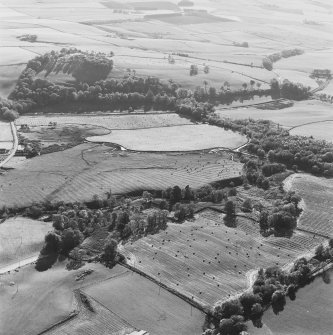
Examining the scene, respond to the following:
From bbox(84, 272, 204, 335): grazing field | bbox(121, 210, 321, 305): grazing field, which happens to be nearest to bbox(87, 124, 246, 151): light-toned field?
bbox(121, 210, 321, 305): grazing field

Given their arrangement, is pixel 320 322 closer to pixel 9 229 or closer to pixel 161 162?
pixel 9 229

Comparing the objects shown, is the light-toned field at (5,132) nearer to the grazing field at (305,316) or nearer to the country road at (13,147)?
the country road at (13,147)

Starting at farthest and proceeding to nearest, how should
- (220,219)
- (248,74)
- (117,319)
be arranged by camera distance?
(248,74)
(220,219)
(117,319)

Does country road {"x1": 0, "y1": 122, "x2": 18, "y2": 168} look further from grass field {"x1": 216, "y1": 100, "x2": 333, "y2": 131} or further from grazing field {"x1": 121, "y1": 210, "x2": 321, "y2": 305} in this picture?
grass field {"x1": 216, "y1": 100, "x2": 333, "y2": 131}

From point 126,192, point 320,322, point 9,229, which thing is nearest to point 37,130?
point 126,192

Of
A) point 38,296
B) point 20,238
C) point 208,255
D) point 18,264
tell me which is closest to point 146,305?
point 38,296

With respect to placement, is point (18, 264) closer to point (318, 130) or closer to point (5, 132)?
point (5, 132)
